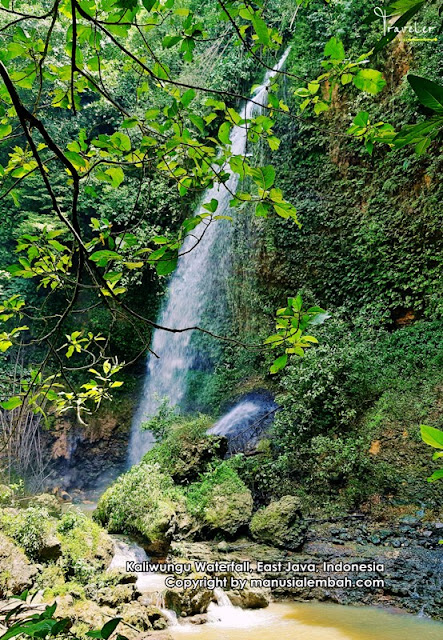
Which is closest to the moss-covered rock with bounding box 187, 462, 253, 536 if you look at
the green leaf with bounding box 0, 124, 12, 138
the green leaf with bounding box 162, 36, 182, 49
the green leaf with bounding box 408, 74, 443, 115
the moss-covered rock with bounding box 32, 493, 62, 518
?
the moss-covered rock with bounding box 32, 493, 62, 518

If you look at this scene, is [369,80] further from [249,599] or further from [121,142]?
[249,599]

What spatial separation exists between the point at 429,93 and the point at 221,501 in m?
5.76

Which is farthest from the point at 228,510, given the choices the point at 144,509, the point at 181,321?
the point at 181,321

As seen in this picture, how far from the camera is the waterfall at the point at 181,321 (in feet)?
31.0

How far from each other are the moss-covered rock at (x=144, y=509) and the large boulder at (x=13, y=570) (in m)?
1.67

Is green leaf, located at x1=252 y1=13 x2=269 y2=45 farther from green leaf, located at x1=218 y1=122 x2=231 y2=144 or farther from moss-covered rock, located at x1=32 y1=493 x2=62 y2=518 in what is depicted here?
moss-covered rock, located at x1=32 y1=493 x2=62 y2=518

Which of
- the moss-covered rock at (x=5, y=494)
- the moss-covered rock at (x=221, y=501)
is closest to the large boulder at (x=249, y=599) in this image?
the moss-covered rock at (x=221, y=501)

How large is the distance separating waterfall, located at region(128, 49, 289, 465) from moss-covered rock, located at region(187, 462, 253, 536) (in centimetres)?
337

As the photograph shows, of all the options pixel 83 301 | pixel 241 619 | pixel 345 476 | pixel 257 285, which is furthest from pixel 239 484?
pixel 83 301

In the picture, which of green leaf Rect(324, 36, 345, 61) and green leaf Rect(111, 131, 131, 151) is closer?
green leaf Rect(324, 36, 345, 61)

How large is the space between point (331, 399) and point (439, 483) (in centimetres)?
183

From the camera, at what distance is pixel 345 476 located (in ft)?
18.2

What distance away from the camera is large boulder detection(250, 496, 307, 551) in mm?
4809

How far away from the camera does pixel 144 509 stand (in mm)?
5113
